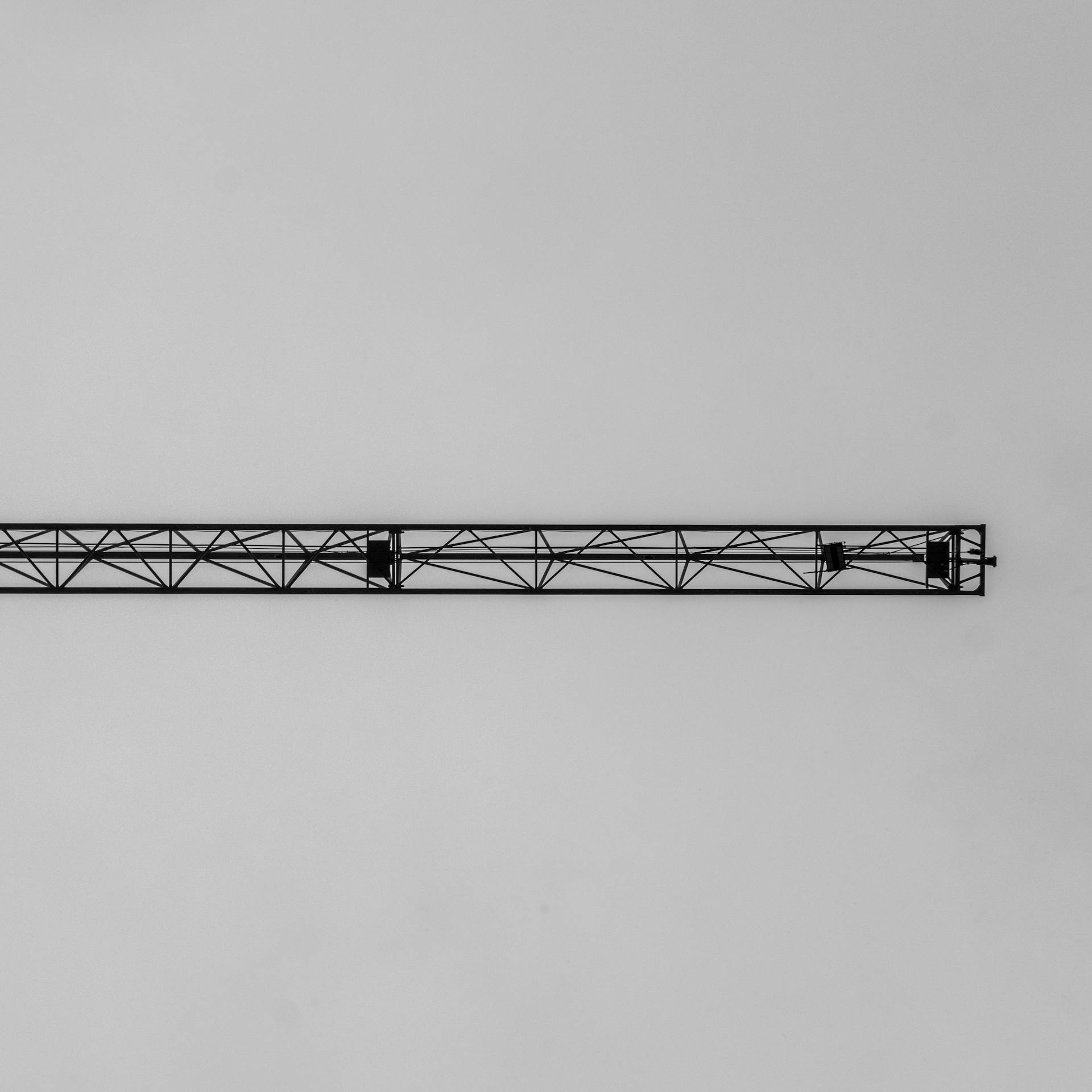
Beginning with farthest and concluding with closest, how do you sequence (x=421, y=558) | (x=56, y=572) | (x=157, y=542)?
(x=157, y=542), (x=421, y=558), (x=56, y=572)

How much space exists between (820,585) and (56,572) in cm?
900

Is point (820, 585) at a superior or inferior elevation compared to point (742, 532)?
inferior

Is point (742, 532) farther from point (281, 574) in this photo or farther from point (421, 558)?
point (281, 574)

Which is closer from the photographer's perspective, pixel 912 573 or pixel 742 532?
pixel 742 532

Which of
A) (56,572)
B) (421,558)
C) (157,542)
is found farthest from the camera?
(157,542)

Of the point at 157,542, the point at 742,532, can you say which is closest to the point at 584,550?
the point at 742,532

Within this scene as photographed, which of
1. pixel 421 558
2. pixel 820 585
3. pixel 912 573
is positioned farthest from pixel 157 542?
pixel 912 573

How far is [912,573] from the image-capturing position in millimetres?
9922

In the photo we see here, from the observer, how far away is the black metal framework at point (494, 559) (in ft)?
27.6

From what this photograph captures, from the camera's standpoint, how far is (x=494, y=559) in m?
8.84

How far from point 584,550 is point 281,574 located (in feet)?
12.3

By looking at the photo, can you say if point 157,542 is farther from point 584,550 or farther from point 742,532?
point 742,532

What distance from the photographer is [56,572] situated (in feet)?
26.7

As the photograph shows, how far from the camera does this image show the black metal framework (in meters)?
8.41
